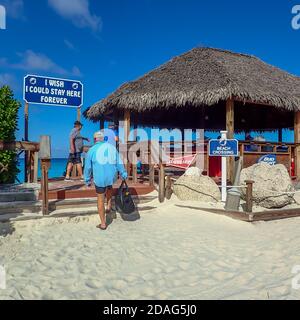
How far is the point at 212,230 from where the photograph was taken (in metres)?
6.58

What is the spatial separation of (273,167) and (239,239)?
370 centimetres

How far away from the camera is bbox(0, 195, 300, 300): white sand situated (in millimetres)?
3910

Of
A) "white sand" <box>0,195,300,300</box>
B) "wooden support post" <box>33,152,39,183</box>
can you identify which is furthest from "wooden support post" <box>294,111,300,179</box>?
"wooden support post" <box>33,152,39,183</box>

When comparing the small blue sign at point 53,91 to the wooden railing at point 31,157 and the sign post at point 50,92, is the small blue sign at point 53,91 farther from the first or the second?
the wooden railing at point 31,157

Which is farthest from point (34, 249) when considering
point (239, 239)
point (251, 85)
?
point (251, 85)

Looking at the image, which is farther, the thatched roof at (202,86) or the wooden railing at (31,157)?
the thatched roof at (202,86)

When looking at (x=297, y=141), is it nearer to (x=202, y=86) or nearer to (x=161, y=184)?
(x=202, y=86)

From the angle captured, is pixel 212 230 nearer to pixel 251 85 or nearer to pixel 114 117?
pixel 251 85

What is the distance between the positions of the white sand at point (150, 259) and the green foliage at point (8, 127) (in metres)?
3.66

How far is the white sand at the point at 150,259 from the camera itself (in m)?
3.91

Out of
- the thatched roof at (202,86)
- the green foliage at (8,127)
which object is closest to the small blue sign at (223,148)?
the thatched roof at (202,86)

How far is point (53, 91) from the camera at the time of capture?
31.8ft

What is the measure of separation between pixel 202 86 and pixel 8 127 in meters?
6.02

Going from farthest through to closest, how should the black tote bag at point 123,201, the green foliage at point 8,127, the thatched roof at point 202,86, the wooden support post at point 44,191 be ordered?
the thatched roof at point 202,86 → the green foliage at point 8,127 → the black tote bag at point 123,201 → the wooden support post at point 44,191
